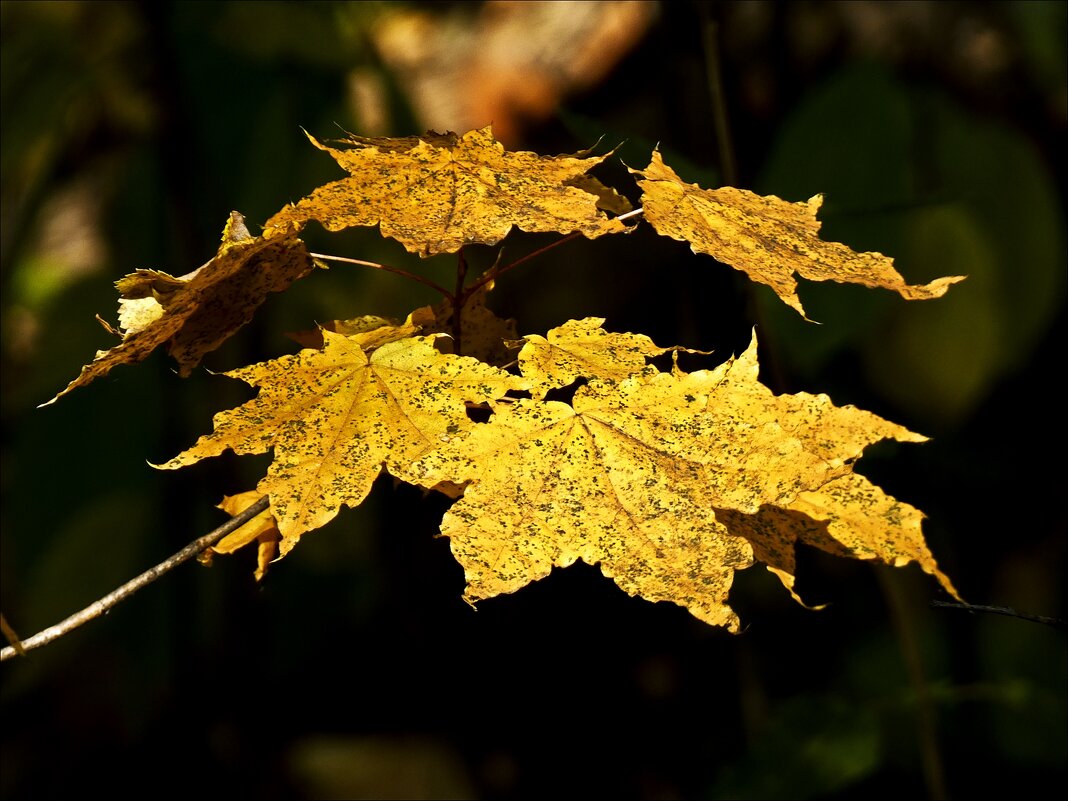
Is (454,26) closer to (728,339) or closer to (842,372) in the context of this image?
(842,372)

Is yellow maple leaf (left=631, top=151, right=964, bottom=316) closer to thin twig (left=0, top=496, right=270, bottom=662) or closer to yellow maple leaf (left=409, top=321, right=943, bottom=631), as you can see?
yellow maple leaf (left=409, top=321, right=943, bottom=631)

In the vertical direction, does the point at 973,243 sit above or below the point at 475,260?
above

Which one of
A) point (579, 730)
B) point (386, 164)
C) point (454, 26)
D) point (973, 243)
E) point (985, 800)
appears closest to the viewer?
point (386, 164)

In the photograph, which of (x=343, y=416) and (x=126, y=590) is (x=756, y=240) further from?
(x=126, y=590)

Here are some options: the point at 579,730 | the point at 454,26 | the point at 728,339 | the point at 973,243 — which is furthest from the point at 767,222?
the point at 454,26

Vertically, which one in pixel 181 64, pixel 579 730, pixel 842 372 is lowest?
pixel 579 730

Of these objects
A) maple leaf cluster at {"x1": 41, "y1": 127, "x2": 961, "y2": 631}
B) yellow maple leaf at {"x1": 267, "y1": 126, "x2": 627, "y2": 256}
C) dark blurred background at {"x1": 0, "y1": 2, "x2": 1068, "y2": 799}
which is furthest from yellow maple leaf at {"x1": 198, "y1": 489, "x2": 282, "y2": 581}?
dark blurred background at {"x1": 0, "y1": 2, "x2": 1068, "y2": 799}

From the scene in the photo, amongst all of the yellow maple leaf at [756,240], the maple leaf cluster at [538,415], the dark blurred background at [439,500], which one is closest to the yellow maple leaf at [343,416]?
the maple leaf cluster at [538,415]
